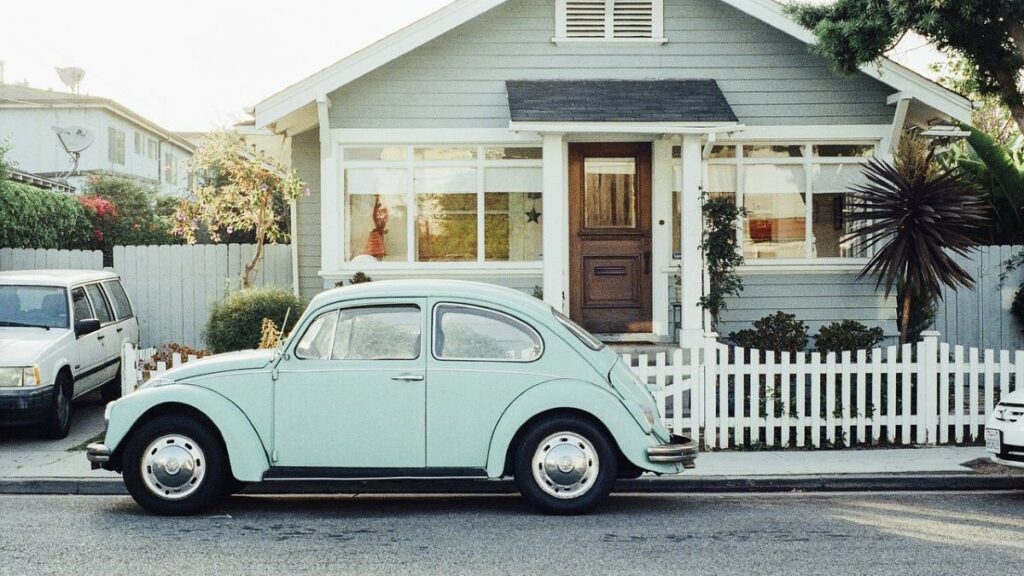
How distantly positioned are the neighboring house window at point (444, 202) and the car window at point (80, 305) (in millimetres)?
3412

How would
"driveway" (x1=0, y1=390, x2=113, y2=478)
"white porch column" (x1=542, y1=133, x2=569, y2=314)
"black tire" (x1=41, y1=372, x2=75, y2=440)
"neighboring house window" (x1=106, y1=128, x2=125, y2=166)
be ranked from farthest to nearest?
"neighboring house window" (x1=106, y1=128, x2=125, y2=166) → "white porch column" (x1=542, y1=133, x2=569, y2=314) → "black tire" (x1=41, y1=372, x2=75, y2=440) → "driveway" (x1=0, y1=390, x2=113, y2=478)

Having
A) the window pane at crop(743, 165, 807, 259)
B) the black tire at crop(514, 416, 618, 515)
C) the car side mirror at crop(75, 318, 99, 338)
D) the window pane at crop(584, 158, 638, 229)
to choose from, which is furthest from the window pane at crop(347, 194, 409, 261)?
the black tire at crop(514, 416, 618, 515)

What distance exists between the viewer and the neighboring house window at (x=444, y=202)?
1501cm

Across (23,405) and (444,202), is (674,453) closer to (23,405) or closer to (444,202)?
(23,405)

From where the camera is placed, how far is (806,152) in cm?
1522

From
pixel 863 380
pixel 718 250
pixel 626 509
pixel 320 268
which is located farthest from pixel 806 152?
pixel 626 509

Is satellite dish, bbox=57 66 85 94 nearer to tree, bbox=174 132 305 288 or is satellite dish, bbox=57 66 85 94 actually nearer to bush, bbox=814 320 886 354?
tree, bbox=174 132 305 288

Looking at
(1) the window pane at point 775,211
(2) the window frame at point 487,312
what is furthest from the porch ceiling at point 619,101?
(2) the window frame at point 487,312

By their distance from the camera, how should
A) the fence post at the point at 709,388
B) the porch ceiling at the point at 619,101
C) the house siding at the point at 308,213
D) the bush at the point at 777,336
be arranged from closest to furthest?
the fence post at the point at 709,388 < the bush at the point at 777,336 < the porch ceiling at the point at 619,101 < the house siding at the point at 308,213

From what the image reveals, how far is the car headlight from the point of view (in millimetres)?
11211

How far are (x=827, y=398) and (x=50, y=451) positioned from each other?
25.4 feet

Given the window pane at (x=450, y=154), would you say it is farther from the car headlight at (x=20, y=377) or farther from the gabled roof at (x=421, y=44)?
the car headlight at (x=20, y=377)

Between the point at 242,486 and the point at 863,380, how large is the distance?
6.19 metres

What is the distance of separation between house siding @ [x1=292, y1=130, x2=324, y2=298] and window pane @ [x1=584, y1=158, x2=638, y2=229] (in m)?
3.82
